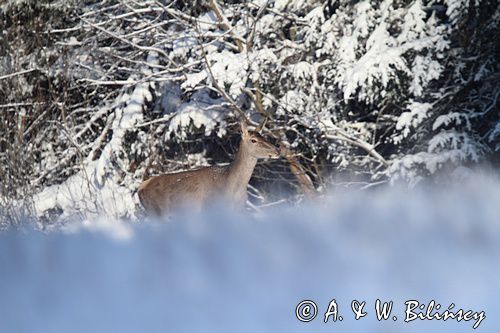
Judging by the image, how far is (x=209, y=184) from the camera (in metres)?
9.27

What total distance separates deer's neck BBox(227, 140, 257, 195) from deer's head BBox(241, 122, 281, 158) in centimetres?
6

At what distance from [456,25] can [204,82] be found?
14.9 ft

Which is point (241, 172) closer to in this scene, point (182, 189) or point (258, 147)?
point (258, 147)

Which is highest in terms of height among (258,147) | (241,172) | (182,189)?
(258,147)

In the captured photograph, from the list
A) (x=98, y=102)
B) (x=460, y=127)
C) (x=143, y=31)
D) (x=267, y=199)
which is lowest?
(x=267, y=199)

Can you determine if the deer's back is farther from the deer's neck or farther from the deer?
the deer's neck

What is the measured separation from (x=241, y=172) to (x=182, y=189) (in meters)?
0.80

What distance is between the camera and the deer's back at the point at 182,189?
30.2 feet

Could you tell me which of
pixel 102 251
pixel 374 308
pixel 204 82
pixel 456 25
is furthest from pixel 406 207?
pixel 204 82

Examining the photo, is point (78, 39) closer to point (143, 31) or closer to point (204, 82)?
point (143, 31)

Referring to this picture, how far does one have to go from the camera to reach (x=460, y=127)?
1087cm

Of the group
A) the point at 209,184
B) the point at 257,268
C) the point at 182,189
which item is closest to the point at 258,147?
the point at 209,184

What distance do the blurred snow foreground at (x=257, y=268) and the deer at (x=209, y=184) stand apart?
5211mm

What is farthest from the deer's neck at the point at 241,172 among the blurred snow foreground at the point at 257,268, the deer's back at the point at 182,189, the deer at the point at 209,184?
the blurred snow foreground at the point at 257,268
